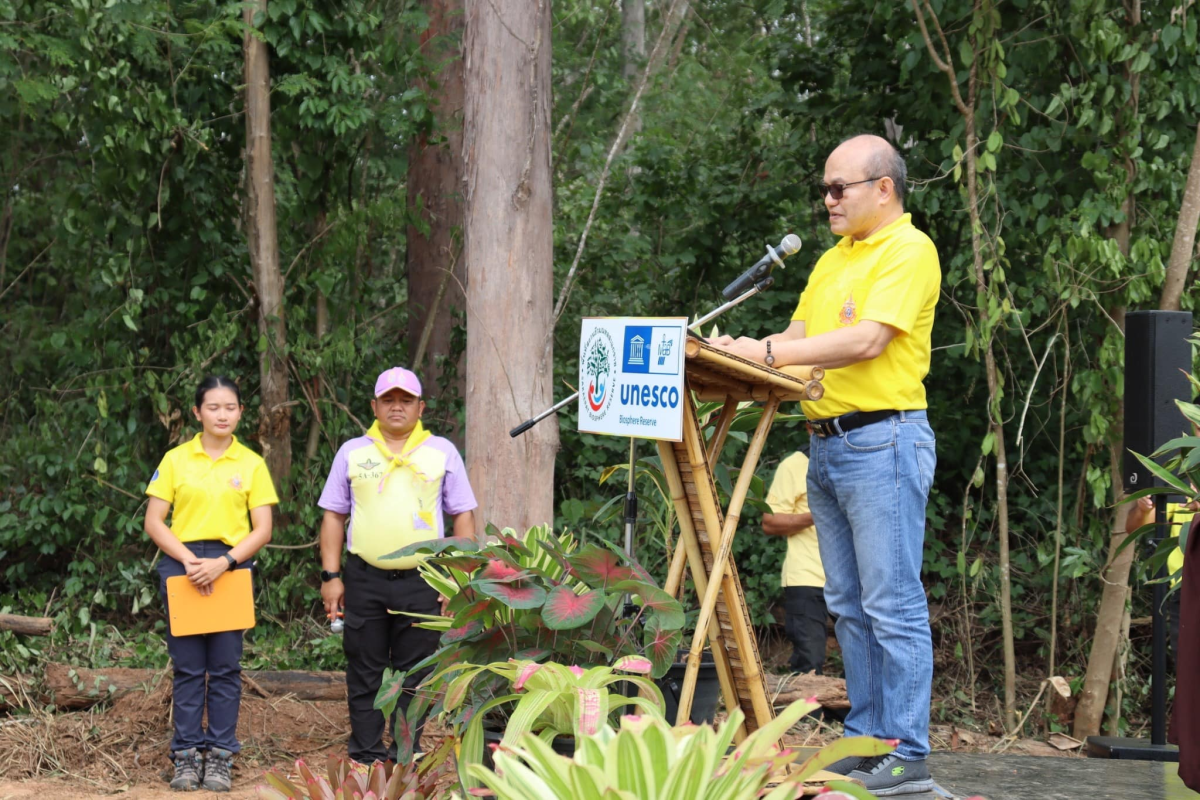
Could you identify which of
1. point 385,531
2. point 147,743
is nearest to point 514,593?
point 385,531

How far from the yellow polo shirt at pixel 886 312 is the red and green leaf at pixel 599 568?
674 millimetres

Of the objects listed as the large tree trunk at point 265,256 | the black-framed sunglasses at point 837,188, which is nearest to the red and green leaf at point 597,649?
the black-framed sunglasses at point 837,188

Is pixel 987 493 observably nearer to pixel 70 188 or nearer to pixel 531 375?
pixel 531 375

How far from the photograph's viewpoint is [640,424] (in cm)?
279

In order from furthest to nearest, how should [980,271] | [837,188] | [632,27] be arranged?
[632,27], [980,271], [837,188]

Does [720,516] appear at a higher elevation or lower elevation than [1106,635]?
higher

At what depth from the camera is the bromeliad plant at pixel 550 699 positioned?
2498mm

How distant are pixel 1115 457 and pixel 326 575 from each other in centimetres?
395

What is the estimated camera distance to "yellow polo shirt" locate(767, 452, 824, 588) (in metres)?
6.06

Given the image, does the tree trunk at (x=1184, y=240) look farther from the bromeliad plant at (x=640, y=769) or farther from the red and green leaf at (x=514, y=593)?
the bromeliad plant at (x=640, y=769)

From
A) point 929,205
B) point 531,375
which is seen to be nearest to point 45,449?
point 531,375

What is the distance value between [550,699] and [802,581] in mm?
3698

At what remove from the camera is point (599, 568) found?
9.80 feet

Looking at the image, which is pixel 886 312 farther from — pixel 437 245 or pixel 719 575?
pixel 437 245
